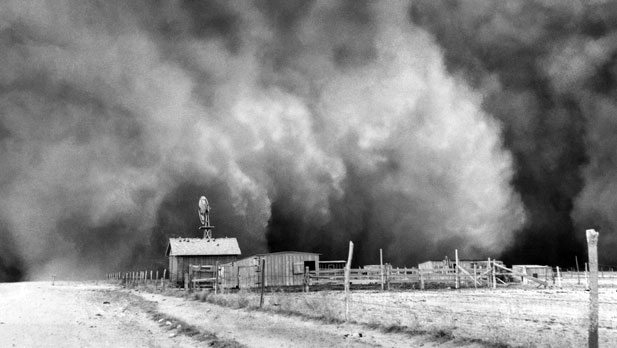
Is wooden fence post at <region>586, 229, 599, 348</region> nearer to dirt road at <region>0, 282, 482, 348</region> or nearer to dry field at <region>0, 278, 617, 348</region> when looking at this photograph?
dry field at <region>0, 278, 617, 348</region>

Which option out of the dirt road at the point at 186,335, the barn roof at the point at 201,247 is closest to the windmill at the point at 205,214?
the barn roof at the point at 201,247

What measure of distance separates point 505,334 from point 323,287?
1369 inches

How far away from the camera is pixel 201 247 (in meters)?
61.0

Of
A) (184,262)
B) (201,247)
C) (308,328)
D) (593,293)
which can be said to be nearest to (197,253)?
(201,247)

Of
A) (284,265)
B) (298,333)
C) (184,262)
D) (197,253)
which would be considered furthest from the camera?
(197,253)

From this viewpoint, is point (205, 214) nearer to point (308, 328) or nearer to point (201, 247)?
point (201, 247)

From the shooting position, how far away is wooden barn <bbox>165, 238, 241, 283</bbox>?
193ft

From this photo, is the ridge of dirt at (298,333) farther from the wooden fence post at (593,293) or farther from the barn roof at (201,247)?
the barn roof at (201,247)

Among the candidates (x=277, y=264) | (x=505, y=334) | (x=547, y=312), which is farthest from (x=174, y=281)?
(x=505, y=334)

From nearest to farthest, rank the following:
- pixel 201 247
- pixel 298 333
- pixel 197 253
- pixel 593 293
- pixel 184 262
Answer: pixel 593 293
pixel 298 333
pixel 184 262
pixel 197 253
pixel 201 247

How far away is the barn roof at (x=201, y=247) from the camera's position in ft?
195

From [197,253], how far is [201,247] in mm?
1218

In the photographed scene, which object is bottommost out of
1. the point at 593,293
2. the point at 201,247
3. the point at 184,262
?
the point at 184,262

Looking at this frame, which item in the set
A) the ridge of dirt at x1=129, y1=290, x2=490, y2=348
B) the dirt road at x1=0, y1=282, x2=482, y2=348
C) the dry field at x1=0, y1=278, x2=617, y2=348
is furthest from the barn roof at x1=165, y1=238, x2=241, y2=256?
the ridge of dirt at x1=129, y1=290, x2=490, y2=348
